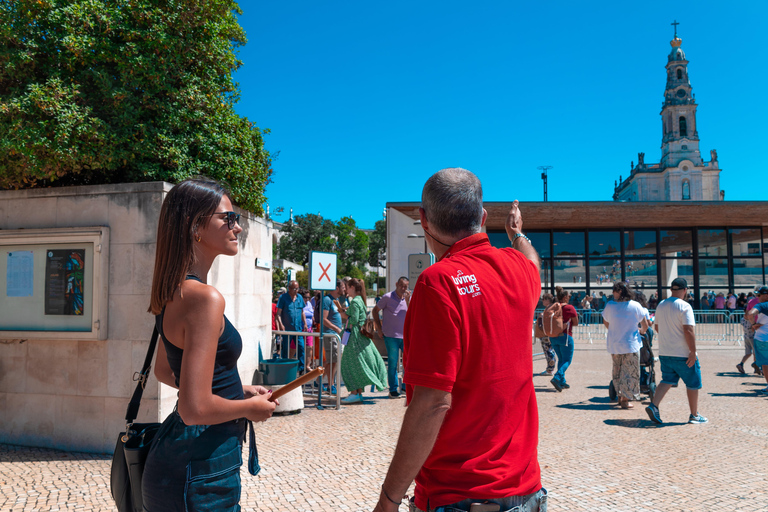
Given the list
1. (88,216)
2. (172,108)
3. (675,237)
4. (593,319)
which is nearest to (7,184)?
(88,216)

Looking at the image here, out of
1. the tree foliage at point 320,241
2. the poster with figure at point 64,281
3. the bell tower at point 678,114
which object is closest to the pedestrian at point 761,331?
the poster with figure at point 64,281

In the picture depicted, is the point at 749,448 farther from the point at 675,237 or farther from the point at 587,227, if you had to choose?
the point at 675,237

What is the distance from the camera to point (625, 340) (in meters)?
8.27

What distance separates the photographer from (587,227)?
87.1 feet

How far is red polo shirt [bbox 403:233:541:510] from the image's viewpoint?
1591 millimetres

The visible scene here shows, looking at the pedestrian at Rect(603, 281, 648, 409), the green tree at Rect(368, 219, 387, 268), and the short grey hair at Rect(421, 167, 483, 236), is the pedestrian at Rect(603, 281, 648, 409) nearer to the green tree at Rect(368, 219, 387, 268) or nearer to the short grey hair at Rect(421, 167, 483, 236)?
the short grey hair at Rect(421, 167, 483, 236)

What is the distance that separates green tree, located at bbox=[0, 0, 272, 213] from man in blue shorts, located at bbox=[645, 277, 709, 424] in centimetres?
623

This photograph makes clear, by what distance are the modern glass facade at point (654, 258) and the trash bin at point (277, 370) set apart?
1980 centimetres

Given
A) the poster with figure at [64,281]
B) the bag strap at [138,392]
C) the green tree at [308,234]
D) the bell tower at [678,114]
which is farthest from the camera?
the bell tower at [678,114]

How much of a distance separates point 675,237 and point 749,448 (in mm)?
23428

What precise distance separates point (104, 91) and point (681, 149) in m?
110

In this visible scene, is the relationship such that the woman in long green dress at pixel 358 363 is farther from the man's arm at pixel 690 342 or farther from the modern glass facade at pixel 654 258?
the modern glass facade at pixel 654 258

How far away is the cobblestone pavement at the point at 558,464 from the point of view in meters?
4.48

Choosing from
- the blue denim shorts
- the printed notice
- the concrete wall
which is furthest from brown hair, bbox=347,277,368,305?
the printed notice
